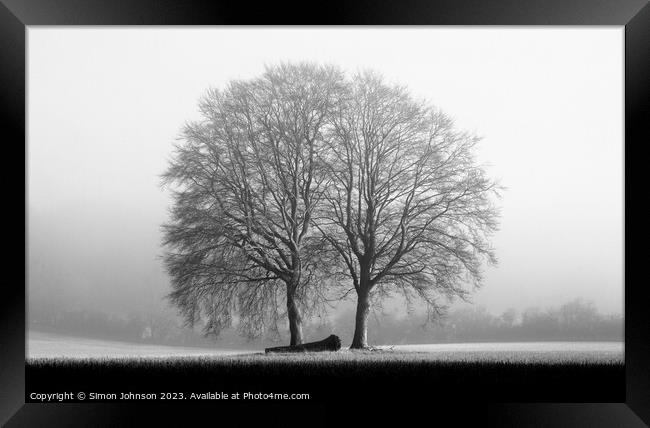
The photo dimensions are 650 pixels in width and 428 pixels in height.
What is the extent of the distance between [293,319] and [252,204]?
206 centimetres

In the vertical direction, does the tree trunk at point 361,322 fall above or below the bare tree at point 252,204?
below

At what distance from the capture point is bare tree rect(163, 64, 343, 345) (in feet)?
36.7

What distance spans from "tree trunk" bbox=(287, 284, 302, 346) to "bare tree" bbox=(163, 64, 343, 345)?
0.05 ft

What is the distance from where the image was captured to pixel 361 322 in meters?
11.3

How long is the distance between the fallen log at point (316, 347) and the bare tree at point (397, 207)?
0.47 metres

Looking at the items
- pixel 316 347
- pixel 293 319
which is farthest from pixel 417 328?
pixel 293 319

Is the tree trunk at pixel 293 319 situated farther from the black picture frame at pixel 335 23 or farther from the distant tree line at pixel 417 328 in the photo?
the black picture frame at pixel 335 23

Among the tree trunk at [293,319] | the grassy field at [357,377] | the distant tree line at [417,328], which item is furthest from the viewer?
the tree trunk at [293,319]

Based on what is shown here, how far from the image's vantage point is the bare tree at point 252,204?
36.7 ft

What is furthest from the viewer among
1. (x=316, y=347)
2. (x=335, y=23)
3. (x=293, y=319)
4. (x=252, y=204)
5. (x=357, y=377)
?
(x=252, y=204)

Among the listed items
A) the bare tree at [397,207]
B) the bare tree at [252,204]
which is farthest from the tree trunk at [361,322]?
the bare tree at [252,204]

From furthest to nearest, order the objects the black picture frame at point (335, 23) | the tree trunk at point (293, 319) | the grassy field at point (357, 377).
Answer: the tree trunk at point (293, 319) < the grassy field at point (357, 377) < the black picture frame at point (335, 23)

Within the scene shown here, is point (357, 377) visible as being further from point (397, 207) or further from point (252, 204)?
point (252, 204)

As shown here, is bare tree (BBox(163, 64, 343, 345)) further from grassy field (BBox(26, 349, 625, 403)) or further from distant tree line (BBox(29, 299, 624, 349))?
grassy field (BBox(26, 349, 625, 403))
